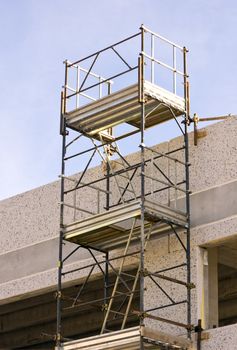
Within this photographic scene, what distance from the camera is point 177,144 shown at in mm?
19891

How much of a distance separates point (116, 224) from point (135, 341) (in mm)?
2754

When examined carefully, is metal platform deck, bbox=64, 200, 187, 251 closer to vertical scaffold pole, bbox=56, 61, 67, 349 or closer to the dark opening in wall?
vertical scaffold pole, bbox=56, 61, 67, 349

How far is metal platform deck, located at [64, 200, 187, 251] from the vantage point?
18297 millimetres

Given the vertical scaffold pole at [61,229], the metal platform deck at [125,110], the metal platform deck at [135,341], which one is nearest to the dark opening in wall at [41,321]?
the vertical scaffold pole at [61,229]

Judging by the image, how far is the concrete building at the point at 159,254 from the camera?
18.6 metres

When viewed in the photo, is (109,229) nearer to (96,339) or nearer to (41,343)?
(96,339)

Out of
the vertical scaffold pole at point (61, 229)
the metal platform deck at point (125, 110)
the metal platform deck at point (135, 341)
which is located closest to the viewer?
the metal platform deck at point (135, 341)

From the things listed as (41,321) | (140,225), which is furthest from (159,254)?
(41,321)

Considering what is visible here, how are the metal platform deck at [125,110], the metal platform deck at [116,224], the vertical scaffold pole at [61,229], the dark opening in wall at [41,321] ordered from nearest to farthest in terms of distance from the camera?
the metal platform deck at [116,224] < the vertical scaffold pole at [61,229] < the metal platform deck at [125,110] < the dark opening in wall at [41,321]

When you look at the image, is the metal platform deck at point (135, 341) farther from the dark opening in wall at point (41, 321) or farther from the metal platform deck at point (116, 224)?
the dark opening in wall at point (41, 321)

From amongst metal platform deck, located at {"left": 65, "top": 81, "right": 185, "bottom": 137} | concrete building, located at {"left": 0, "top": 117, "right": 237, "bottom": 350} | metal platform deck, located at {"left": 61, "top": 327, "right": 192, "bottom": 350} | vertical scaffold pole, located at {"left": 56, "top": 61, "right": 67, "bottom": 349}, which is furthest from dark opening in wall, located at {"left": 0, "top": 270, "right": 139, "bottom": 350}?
metal platform deck, located at {"left": 61, "top": 327, "right": 192, "bottom": 350}

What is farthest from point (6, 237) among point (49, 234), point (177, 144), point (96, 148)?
point (177, 144)

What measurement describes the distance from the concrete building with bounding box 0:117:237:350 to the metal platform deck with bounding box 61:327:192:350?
0.57 m

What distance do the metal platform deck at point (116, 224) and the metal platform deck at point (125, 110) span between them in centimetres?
191
